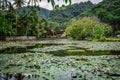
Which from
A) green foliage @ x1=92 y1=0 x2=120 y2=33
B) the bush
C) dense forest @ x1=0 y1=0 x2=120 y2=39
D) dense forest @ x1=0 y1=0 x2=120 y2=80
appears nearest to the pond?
dense forest @ x1=0 y1=0 x2=120 y2=80

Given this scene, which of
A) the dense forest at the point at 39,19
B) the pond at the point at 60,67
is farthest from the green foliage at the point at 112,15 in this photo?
the pond at the point at 60,67

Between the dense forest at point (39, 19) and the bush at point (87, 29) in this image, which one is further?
the bush at point (87, 29)

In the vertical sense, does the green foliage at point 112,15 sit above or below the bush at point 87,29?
above

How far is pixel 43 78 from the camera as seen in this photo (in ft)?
32.6

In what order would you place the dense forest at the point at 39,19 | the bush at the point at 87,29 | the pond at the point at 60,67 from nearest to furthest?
the dense forest at the point at 39,19 < the pond at the point at 60,67 < the bush at the point at 87,29

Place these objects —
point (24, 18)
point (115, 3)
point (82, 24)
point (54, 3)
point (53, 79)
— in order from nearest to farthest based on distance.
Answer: point (54, 3), point (24, 18), point (53, 79), point (82, 24), point (115, 3)

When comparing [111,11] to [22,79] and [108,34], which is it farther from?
[22,79]

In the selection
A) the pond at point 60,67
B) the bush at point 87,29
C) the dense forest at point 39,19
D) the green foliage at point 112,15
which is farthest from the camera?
the green foliage at point 112,15

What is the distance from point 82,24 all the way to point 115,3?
113ft

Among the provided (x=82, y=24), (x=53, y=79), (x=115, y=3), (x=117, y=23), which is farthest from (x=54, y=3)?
(x=115, y=3)

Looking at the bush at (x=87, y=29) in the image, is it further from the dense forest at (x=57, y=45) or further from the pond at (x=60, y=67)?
the pond at (x=60, y=67)

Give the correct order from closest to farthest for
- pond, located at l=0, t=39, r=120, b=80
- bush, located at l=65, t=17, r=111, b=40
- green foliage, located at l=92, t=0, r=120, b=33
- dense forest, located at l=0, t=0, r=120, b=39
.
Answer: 1. dense forest, located at l=0, t=0, r=120, b=39
2. pond, located at l=0, t=39, r=120, b=80
3. bush, located at l=65, t=17, r=111, b=40
4. green foliage, located at l=92, t=0, r=120, b=33

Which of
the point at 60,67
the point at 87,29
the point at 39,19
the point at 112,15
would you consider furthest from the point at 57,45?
the point at 112,15

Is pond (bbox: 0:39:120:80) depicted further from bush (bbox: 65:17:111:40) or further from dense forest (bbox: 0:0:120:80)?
bush (bbox: 65:17:111:40)
